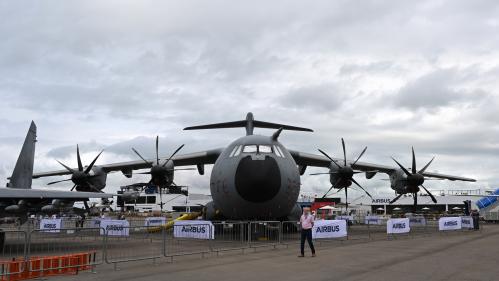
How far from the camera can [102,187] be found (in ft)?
90.2

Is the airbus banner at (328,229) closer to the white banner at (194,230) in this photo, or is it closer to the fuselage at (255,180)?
the fuselage at (255,180)

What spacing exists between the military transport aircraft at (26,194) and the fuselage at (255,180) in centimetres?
→ 427

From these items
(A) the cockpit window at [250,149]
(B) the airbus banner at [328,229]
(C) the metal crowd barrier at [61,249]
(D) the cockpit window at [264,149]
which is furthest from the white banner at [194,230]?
(B) the airbus banner at [328,229]

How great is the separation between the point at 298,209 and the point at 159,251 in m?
9.98

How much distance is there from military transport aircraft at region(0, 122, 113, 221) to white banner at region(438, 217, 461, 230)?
59.0 ft

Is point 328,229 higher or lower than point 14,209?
lower

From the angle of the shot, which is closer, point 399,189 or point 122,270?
point 122,270

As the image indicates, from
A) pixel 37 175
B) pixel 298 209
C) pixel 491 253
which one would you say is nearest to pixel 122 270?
pixel 491 253

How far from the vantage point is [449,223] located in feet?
84.1

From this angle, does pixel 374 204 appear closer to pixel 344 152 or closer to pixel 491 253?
pixel 344 152

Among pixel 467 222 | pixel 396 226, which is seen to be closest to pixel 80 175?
pixel 396 226

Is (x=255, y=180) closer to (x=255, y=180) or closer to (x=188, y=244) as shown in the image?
(x=255, y=180)

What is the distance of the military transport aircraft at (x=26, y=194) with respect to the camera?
14311mm

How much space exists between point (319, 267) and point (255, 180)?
231 inches
